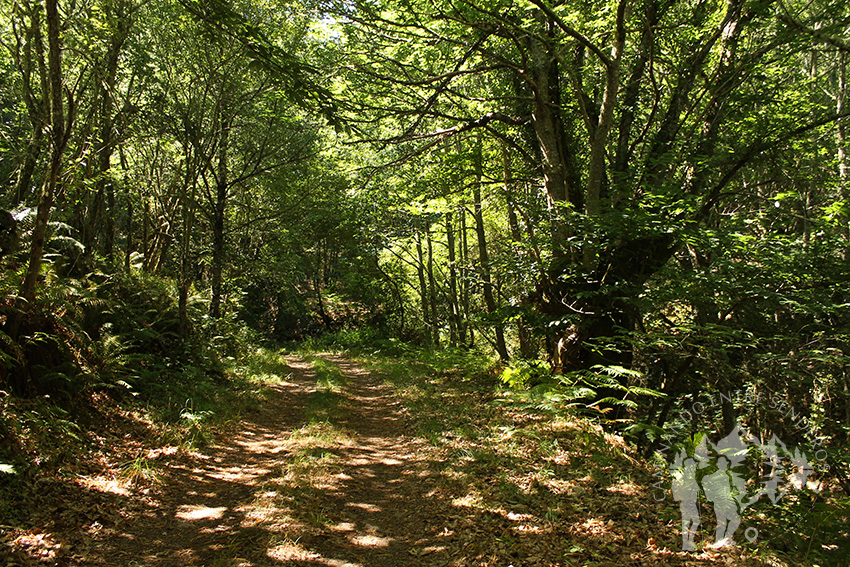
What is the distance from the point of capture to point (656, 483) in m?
4.50

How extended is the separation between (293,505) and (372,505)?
32.6 inches

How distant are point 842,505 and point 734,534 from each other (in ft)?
2.57

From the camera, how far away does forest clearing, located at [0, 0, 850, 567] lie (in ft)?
13.1

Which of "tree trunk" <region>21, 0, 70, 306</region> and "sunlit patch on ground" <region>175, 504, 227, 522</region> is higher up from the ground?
"tree trunk" <region>21, 0, 70, 306</region>

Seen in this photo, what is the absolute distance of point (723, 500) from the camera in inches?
149

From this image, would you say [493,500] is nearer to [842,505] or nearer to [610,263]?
[842,505]

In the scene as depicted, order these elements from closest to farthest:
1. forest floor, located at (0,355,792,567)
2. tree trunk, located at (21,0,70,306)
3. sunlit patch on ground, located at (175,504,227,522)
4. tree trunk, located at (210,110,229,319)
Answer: forest floor, located at (0,355,792,567), sunlit patch on ground, located at (175,504,227,522), tree trunk, located at (21,0,70,306), tree trunk, located at (210,110,229,319)

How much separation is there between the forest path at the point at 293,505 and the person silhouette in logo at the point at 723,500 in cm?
223

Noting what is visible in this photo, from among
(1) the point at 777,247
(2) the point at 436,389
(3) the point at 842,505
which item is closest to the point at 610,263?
(1) the point at 777,247

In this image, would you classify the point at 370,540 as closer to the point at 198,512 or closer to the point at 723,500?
the point at 198,512

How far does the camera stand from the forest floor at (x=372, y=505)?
3594 millimetres

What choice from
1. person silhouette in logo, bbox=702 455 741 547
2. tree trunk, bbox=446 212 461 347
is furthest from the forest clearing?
tree trunk, bbox=446 212 461 347

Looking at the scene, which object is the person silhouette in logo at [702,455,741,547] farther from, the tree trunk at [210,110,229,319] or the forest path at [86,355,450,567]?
the tree trunk at [210,110,229,319]

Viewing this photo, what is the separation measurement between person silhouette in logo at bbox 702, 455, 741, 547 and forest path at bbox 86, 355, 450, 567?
87.8 inches
